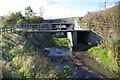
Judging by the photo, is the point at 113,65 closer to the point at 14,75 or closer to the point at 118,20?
the point at 118,20

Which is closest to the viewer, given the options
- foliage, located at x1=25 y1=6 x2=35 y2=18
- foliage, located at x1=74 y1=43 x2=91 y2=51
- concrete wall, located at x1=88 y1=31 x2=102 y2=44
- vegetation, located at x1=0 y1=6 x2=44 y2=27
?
concrete wall, located at x1=88 y1=31 x2=102 y2=44

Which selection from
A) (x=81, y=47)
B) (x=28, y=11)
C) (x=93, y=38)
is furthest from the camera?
(x=28, y=11)

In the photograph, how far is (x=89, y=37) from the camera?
717 inches

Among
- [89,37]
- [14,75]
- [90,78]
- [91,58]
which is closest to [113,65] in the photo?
[90,78]

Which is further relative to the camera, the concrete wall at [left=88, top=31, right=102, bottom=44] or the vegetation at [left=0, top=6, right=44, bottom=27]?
the vegetation at [left=0, top=6, right=44, bottom=27]

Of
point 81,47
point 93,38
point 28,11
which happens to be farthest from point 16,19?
point 93,38

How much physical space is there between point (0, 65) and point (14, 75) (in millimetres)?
586

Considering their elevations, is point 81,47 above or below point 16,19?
below

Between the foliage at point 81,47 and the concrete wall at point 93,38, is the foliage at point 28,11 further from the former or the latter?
the concrete wall at point 93,38

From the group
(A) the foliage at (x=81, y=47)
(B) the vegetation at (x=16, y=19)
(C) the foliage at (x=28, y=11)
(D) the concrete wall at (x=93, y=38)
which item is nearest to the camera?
(D) the concrete wall at (x=93, y=38)

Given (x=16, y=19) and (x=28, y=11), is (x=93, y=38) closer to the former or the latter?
(x=16, y=19)

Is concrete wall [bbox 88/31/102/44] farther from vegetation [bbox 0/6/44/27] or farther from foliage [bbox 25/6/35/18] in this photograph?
foliage [bbox 25/6/35/18]

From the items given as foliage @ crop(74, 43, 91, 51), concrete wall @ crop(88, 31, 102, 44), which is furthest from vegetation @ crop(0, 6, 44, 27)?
concrete wall @ crop(88, 31, 102, 44)

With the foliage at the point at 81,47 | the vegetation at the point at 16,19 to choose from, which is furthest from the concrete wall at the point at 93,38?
the vegetation at the point at 16,19
